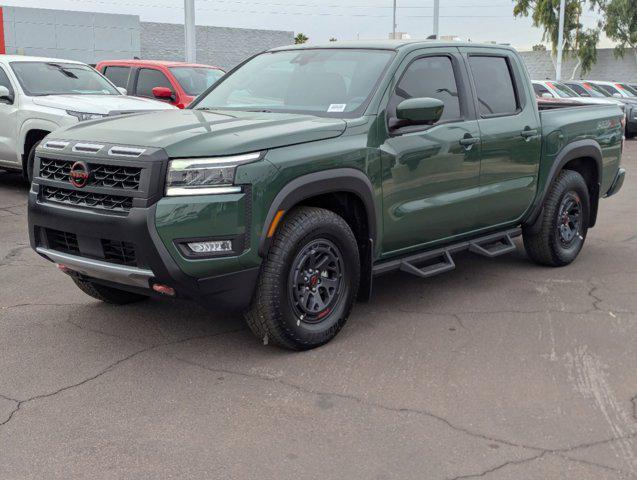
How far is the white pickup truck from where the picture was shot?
32.9ft

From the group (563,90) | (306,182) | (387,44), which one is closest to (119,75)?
(387,44)

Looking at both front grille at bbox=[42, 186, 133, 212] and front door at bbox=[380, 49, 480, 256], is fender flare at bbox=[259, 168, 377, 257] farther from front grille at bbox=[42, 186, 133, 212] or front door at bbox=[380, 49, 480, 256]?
front grille at bbox=[42, 186, 133, 212]

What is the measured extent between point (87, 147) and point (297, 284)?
4.65ft

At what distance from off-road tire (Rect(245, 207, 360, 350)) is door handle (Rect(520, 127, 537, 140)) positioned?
6.90ft

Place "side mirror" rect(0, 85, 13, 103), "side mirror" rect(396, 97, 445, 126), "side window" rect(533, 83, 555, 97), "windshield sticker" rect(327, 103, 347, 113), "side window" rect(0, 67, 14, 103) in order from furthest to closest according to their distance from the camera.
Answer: "side window" rect(533, 83, 555, 97)
"side window" rect(0, 67, 14, 103)
"side mirror" rect(0, 85, 13, 103)
"windshield sticker" rect(327, 103, 347, 113)
"side mirror" rect(396, 97, 445, 126)

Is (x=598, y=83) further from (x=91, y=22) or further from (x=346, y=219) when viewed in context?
(x=346, y=219)

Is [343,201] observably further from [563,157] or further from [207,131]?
[563,157]

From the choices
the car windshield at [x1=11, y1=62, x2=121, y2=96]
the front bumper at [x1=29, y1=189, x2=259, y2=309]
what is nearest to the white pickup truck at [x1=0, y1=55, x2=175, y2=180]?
the car windshield at [x1=11, y1=62, x2=121, y2=96]

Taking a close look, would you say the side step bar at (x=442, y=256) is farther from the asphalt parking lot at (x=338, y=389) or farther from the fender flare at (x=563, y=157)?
the asphalt parking lot at (x=338, y=389)

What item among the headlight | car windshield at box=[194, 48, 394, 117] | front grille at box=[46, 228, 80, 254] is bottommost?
front grille at box=[46, 228, 80, 254]

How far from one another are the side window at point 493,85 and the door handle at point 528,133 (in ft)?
0.57

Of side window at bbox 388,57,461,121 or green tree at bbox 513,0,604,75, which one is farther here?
green tree at bbox 513,0,604,75

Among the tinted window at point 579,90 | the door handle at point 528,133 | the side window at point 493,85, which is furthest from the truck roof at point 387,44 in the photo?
the tinted window at point 579,90

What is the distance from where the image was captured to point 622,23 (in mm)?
43969
